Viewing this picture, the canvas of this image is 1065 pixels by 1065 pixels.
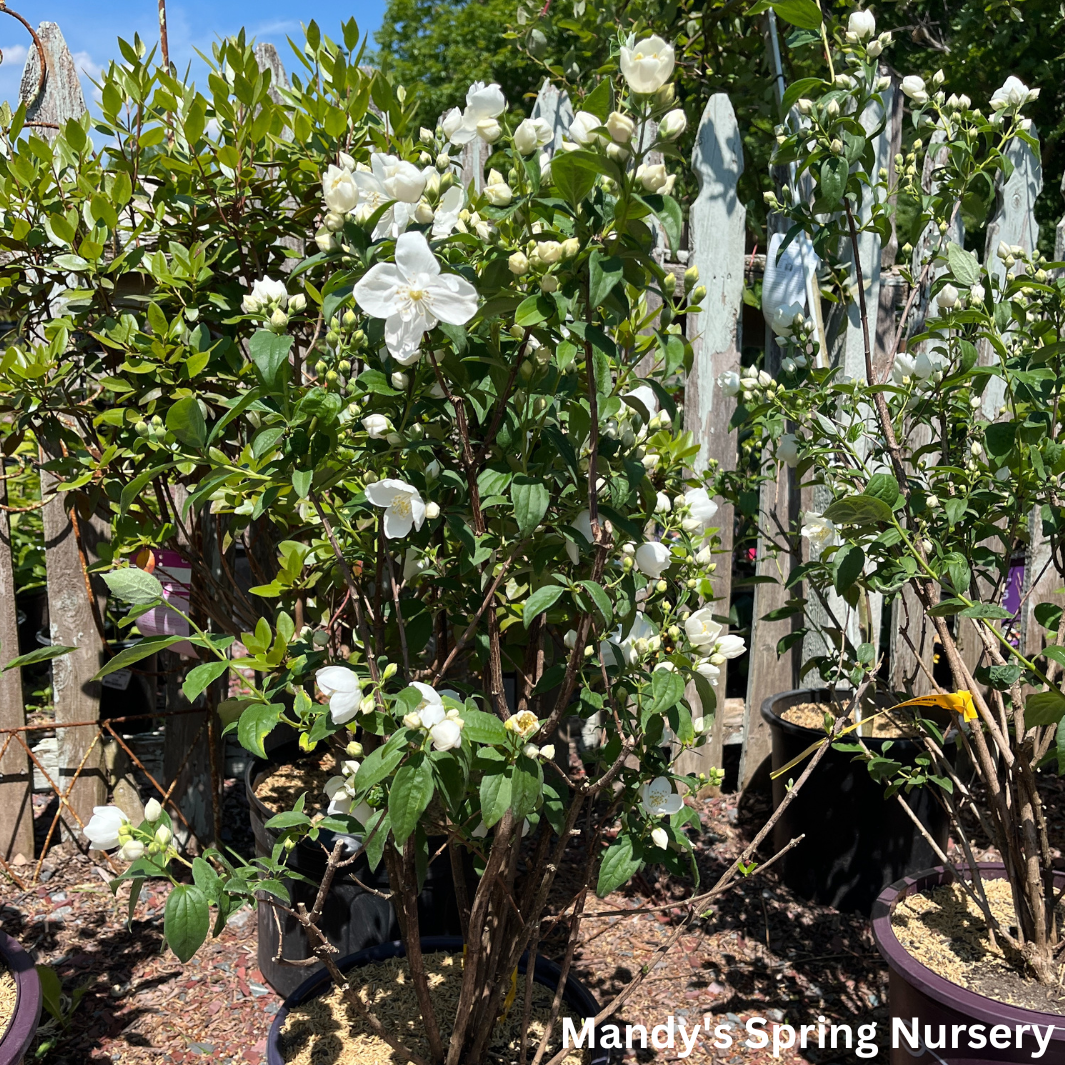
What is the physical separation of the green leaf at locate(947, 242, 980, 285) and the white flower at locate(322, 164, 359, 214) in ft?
3.41

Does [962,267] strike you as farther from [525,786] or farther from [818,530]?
[525,786]

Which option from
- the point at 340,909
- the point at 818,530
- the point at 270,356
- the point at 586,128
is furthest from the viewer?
the point at 340,909

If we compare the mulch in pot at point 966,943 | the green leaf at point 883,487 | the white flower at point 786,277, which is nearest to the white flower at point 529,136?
the green leaf at point 883,487

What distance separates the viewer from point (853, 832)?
2.64 meters

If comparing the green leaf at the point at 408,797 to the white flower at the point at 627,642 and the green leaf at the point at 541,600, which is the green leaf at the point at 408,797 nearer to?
the green leaf at the point at 541,600

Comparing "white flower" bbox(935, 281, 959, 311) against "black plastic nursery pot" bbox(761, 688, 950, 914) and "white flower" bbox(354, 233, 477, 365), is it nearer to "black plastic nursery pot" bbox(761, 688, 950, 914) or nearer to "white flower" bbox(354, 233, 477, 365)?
"white flower" bbox(354, 233, 477, 365)

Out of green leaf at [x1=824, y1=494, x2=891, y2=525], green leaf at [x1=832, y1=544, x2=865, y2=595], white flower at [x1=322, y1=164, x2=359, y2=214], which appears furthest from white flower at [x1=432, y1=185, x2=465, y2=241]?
green leaf at [x1=832, y1=544, x2=865, y2=595]

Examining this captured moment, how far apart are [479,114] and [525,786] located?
810 mm

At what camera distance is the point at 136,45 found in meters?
1.92

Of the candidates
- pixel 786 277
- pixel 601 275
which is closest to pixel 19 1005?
pixel 601 275

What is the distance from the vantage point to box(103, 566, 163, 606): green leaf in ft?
4.17

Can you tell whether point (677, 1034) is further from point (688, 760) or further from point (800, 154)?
point (800, 154)

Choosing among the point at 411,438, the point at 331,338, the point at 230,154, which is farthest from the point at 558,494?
the point at 230,154

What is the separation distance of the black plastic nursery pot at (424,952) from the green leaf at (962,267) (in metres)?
1.38
